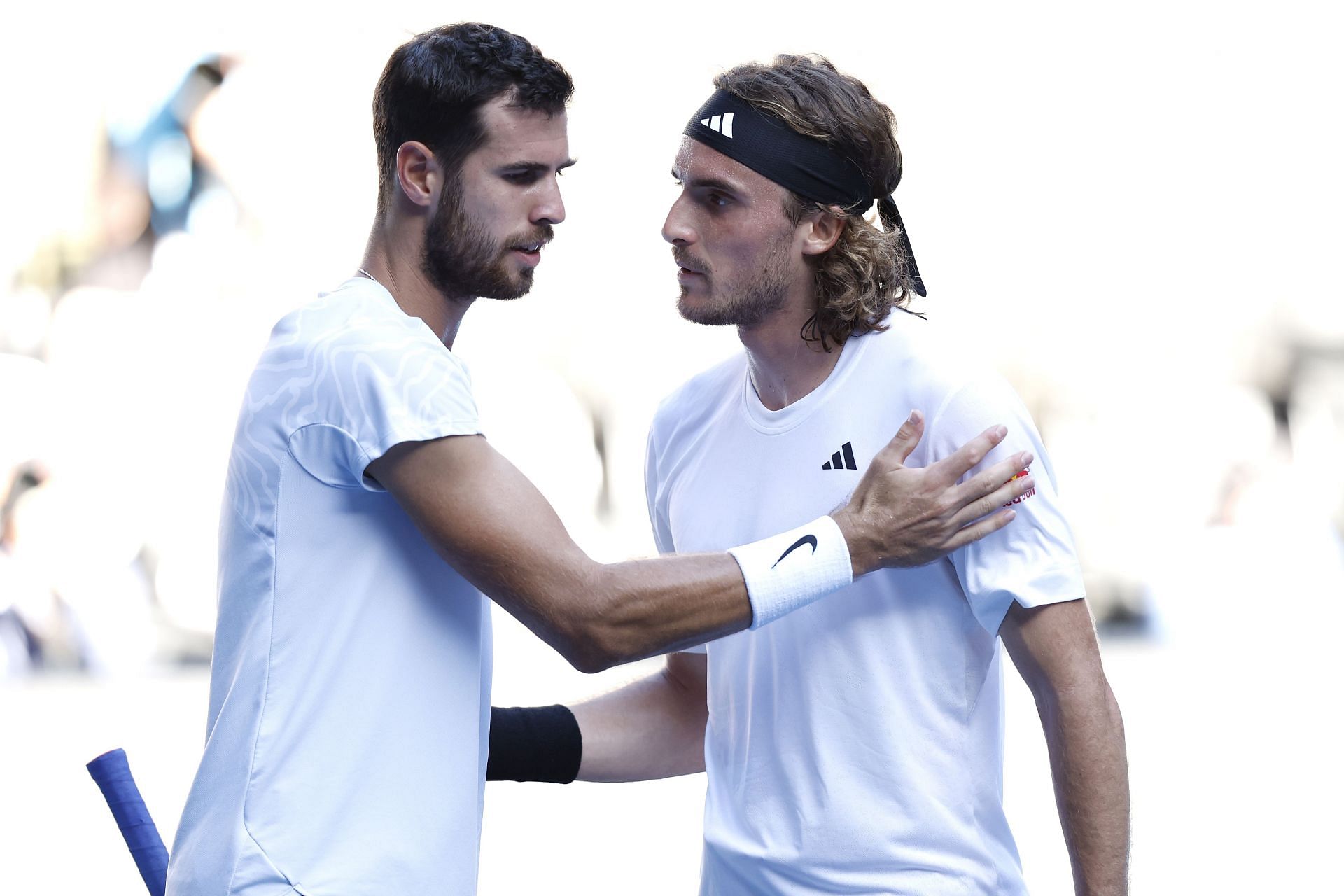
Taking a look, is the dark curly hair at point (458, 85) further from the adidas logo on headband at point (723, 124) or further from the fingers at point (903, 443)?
the fingers at point (903, 443)

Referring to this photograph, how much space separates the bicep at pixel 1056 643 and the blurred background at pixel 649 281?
721 cm

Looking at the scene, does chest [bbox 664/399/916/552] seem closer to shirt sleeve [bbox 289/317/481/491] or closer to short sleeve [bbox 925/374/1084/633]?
short sleeve [bbox 925/374/1084/633]

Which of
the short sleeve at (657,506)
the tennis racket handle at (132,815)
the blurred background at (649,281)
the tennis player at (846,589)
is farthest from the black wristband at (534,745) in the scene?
the blurred background at (649,281)

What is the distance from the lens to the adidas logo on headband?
2.51 metres

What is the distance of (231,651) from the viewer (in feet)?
6.63

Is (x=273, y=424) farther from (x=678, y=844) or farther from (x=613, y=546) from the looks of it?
(x=613, y=546)

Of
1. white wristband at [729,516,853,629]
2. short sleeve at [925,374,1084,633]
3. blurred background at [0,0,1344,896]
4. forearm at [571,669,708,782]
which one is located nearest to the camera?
white wristband at [729,516,853,629]

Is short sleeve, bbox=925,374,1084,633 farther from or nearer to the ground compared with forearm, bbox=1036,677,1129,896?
farther from the ground

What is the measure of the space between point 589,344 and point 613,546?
56.5 inches

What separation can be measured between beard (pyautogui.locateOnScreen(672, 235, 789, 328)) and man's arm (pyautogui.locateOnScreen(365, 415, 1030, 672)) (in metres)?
0.44

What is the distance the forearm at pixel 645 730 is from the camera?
8.70 ft

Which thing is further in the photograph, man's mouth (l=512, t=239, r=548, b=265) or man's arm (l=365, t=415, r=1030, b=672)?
man's mouth (l=512, t=239, r=548, b=265)

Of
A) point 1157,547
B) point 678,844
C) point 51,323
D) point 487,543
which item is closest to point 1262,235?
point 1157,547

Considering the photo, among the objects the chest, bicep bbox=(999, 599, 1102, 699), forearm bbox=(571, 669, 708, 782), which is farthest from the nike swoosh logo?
forearm bbox=(571, 669, 708, 782)
